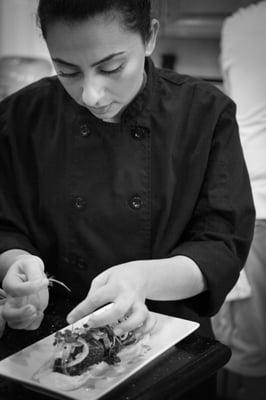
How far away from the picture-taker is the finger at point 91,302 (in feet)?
2.82

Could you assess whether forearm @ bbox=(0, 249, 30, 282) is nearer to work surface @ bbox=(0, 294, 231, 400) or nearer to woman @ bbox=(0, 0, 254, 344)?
woman @ bbox=(0, 0, 254, 344)

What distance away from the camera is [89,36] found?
0.93m

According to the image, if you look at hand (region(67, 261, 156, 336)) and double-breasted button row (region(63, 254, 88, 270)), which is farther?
double-breasted button row (region(63, 254, 88, 270))

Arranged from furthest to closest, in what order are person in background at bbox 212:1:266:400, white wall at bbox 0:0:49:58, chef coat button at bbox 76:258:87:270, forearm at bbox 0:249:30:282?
white wall at bbox 0:0:49:58
person in background at bbox 212:1:266:400
chef coat button at bbox 76:258:87:270
forearm at bbox 0:249:30:282

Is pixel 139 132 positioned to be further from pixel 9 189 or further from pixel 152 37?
pixel 9 189

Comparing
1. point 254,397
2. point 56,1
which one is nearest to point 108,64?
point 56,1

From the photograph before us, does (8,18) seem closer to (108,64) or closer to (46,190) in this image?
(46,190)

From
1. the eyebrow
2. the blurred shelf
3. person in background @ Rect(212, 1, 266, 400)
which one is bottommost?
person in background @ Rect(212, 1, 266, 400)

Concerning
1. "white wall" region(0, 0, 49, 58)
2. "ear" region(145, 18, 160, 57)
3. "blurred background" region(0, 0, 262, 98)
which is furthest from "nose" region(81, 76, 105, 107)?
"white wall" region(0, 0, 49, 58)

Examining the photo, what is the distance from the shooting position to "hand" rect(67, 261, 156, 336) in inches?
33.6

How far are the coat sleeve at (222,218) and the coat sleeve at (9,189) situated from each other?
0.30 meters

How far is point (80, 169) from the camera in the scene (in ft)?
3.81

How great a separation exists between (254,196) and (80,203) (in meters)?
1.07

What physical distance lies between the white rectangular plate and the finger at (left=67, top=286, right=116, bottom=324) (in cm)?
6
